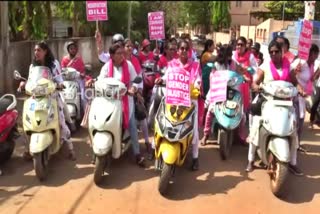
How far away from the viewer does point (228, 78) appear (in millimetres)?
5852

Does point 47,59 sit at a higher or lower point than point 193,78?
higher

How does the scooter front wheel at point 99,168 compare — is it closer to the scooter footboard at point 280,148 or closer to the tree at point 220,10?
the scooter footboard at point 280,148

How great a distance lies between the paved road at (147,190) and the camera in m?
4.53

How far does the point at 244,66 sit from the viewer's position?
22.7 feet

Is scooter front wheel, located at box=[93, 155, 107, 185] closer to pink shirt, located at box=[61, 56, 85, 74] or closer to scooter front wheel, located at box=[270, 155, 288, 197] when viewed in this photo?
scooter front wheel, located at box=[270, 155, 288, 197]

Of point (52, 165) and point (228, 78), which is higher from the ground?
point (228, 78)

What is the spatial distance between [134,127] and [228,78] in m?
1.37

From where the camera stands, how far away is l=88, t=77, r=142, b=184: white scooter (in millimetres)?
4934

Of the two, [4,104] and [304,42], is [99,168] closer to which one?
[4,104]

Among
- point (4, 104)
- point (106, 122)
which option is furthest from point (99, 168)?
point (4, 104)

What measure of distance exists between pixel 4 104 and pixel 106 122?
57.1 inches

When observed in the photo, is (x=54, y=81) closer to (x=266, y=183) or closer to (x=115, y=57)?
(x=115, y=57)

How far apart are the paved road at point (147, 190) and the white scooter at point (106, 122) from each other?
34 cm

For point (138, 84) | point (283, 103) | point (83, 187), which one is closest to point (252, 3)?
point (283, 103)
